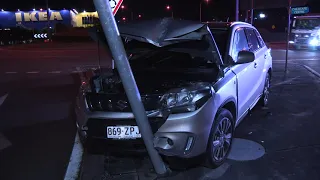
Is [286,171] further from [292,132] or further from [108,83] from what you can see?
[108,83]

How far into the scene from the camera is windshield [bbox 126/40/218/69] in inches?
194

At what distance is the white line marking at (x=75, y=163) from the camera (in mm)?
4355

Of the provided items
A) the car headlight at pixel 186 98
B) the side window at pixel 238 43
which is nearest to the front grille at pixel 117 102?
the car headlight at pixel 186 98

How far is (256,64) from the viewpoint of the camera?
5969 millimetres

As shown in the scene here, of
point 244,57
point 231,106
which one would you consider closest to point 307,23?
point 244,57

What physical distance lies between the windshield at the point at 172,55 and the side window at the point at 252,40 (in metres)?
1.40

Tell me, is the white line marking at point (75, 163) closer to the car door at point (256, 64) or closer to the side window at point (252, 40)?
the car door at point (256, 64)

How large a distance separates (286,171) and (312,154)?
0.73 metres

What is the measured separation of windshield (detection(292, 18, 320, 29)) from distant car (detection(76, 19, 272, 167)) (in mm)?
21040

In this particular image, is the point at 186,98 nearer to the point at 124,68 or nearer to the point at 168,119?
the point at 168,119

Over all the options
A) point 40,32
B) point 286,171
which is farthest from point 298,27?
point 40,32

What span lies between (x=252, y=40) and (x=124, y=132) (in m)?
3.36

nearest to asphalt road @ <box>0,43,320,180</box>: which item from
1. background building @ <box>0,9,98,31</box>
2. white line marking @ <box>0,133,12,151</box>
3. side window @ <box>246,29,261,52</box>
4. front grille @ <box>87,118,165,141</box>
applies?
white line marking @ <box>0,133,12,151</box>

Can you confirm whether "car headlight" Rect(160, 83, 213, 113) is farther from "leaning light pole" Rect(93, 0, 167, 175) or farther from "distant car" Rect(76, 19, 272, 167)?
"leaning light pole" Rect(93, 0, 167, 175)
